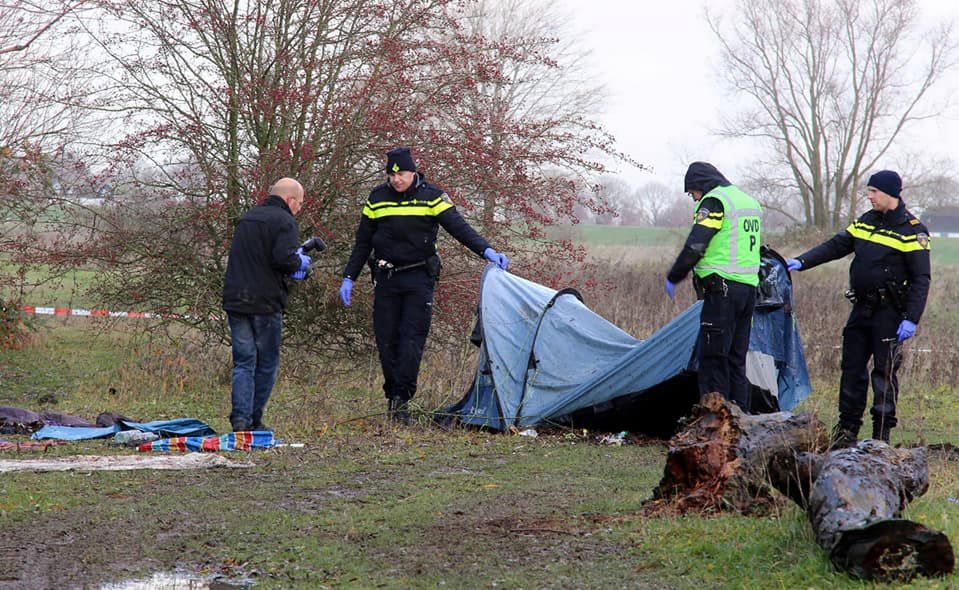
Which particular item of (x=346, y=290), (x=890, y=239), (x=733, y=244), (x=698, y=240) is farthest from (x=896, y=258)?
(x=346, y=290)

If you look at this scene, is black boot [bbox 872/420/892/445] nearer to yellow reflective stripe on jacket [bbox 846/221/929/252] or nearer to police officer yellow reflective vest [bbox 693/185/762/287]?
yellow reflective stripe on jacket [bbox 846/221/929/252]

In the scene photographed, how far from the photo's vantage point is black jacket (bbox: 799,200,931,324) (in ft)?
25.2

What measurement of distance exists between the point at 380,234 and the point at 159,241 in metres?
3.77

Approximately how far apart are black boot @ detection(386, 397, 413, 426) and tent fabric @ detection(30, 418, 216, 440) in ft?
4.44

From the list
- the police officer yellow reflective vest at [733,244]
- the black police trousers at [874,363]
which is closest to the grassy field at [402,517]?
the black police trousers at [874,363]

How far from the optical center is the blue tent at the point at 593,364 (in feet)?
26.3

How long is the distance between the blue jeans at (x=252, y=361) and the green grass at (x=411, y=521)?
13.7 inches

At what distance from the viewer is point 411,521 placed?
538cm

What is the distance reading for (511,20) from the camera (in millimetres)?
31906

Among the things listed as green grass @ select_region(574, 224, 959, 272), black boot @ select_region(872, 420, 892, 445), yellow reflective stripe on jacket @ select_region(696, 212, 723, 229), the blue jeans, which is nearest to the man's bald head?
the blue jeans

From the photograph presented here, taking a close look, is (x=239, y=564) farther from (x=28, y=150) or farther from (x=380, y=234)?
(x=28, y=150)

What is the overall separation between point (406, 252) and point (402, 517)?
330 cm

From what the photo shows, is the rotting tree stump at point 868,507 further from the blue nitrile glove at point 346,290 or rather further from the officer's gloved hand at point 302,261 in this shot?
the blue nitrile glove at point 346,290

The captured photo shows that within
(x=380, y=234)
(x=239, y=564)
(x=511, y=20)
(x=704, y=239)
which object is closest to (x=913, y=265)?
(x=704, y=239)
